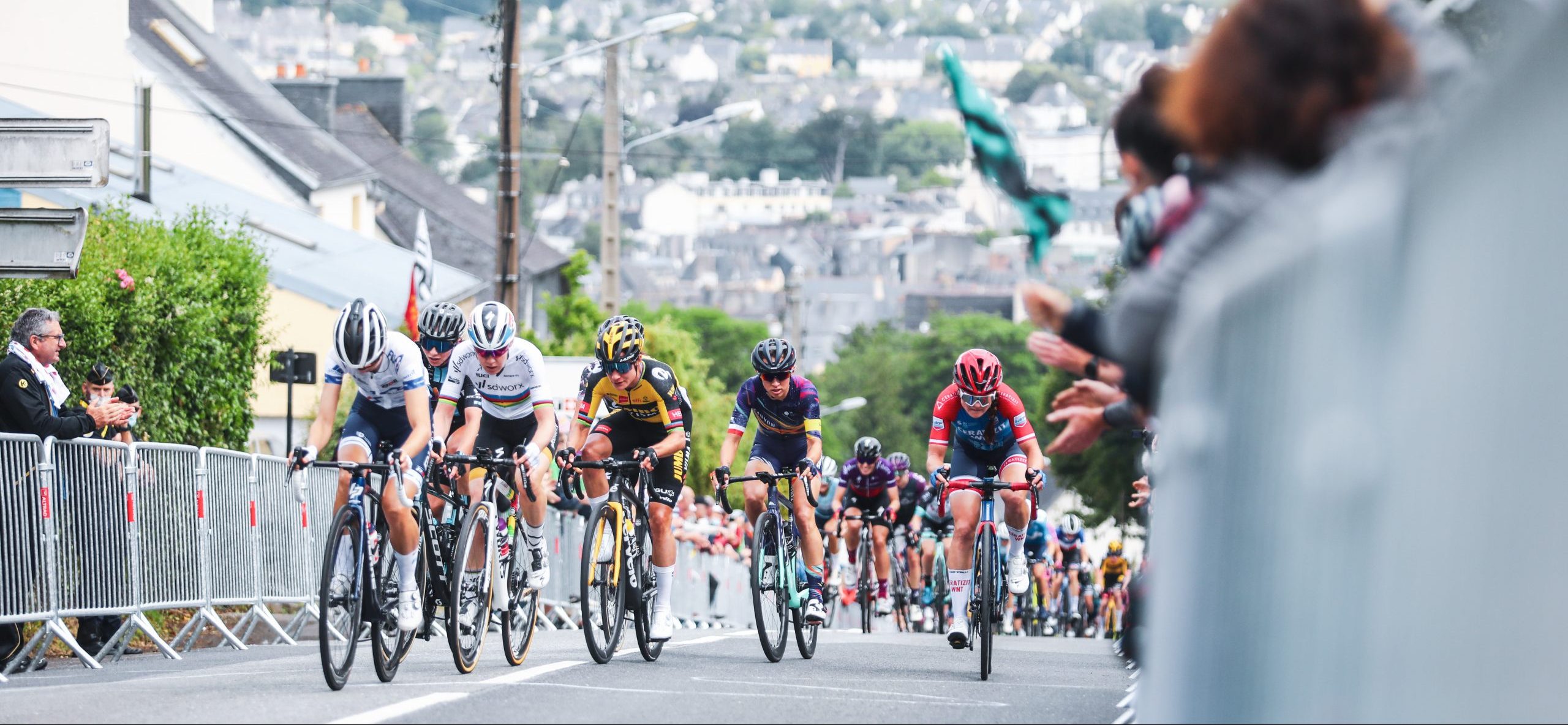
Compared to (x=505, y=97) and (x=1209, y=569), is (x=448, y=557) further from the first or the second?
(x=505, y=97)

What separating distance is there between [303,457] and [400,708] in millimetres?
1712

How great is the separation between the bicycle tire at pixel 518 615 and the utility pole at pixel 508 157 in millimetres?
16937

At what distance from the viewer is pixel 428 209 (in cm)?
6712

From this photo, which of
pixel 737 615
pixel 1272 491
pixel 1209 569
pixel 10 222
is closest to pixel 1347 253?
pixel 1272 491

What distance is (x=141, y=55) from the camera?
160 ft

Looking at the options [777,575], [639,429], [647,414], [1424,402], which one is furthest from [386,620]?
[1424,402]

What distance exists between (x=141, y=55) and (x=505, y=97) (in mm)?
23708

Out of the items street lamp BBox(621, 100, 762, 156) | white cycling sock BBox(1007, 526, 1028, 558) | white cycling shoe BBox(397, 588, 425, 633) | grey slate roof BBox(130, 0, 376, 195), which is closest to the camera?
white cycling shoe BBox(397, 588, 425, 633)

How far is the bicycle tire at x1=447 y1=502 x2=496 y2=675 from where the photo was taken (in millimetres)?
10219

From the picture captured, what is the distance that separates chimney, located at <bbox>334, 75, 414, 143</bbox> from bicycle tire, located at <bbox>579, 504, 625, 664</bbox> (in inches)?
2605

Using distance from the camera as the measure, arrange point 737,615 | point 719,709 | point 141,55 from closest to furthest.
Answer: point 719,709 → point 737,615 → point 141,55

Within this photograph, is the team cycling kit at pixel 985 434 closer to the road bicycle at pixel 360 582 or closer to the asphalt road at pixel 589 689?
the asphalt road at pixel 589 689

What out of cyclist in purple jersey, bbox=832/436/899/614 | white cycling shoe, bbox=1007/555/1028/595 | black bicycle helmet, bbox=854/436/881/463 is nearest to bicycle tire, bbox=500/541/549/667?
white cycling shoe, bbox=1007/555/1028/595

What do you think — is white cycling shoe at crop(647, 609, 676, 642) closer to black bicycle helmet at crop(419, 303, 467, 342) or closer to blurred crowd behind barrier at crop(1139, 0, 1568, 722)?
black bicycle helmet at crop(419, 303, 467, 342)
